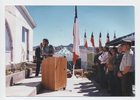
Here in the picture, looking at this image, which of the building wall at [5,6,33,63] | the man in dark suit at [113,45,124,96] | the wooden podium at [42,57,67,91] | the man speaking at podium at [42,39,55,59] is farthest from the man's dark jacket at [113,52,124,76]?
the building wall at [5,6,33,63]

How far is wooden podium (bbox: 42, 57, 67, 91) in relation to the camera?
4.17 meters

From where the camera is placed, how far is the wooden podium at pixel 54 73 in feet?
13.7

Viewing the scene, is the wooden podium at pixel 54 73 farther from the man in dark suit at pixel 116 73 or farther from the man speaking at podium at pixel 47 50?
the man in dark suit at pixel 116 73

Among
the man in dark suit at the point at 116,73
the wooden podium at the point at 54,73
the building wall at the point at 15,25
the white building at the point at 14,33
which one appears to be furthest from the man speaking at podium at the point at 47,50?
the man in dark suit at the point at 116,73

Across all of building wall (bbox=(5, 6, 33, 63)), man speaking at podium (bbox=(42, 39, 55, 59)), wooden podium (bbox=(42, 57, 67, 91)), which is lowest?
wooden podium (bbox=(42, 57, 67, 91))

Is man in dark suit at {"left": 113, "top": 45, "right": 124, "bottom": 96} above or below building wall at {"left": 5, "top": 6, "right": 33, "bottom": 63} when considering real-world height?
below

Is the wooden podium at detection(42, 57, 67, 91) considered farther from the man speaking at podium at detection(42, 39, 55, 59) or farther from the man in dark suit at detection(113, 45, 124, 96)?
the man in dark suit at detection(113, 45, 124, 96)

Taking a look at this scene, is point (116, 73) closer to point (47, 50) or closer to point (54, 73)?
point (54, 73)

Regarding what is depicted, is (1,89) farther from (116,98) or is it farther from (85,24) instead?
(85,24)

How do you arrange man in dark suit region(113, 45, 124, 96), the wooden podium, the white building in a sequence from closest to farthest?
man in dark suit region(113, 45, 124, 96)
the wooden podium
the white building

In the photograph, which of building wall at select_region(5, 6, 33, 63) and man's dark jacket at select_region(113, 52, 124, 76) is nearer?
man's dark jacket at select_region(113, 52, 124, 76)

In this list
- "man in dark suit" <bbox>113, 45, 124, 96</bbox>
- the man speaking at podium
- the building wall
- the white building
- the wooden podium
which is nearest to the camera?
"man in dark suit" <bbox>113, 45, 124, 96</bbox>
